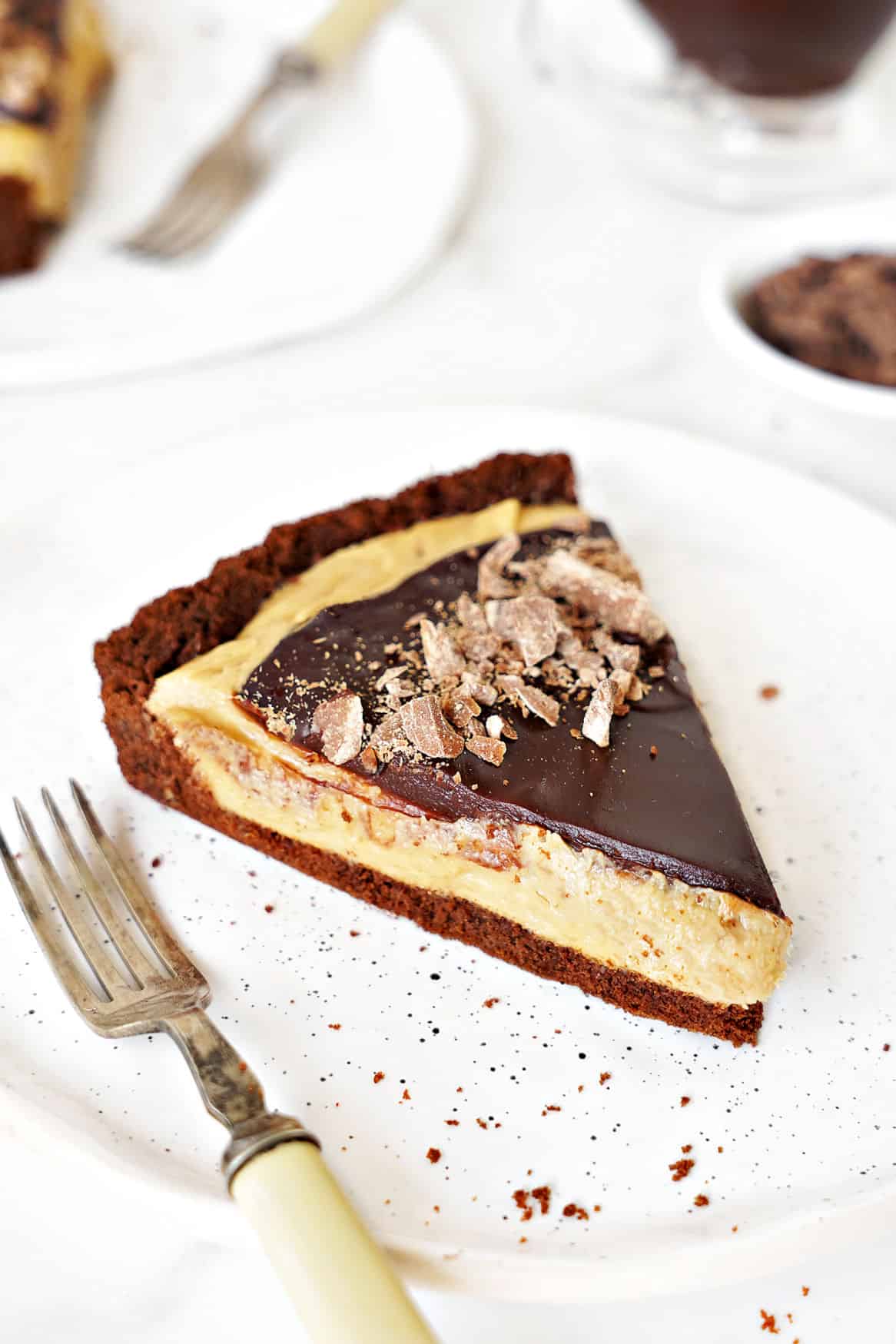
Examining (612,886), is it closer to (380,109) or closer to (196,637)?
(196,637)

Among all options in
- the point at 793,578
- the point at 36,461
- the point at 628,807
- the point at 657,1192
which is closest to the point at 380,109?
the point at 36,461

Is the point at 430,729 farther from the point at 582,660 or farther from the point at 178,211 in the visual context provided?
the point at 178,211

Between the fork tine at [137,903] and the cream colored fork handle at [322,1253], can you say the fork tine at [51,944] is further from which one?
the cream colored fork handle at [322,1253]

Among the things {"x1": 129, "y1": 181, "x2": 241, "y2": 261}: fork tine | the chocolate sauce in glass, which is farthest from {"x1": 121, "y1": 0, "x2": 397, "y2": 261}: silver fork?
the chocolate sauce in glass

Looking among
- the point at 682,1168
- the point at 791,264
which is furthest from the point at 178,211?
the point at 682,1168

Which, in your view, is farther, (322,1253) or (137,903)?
(137,903)
